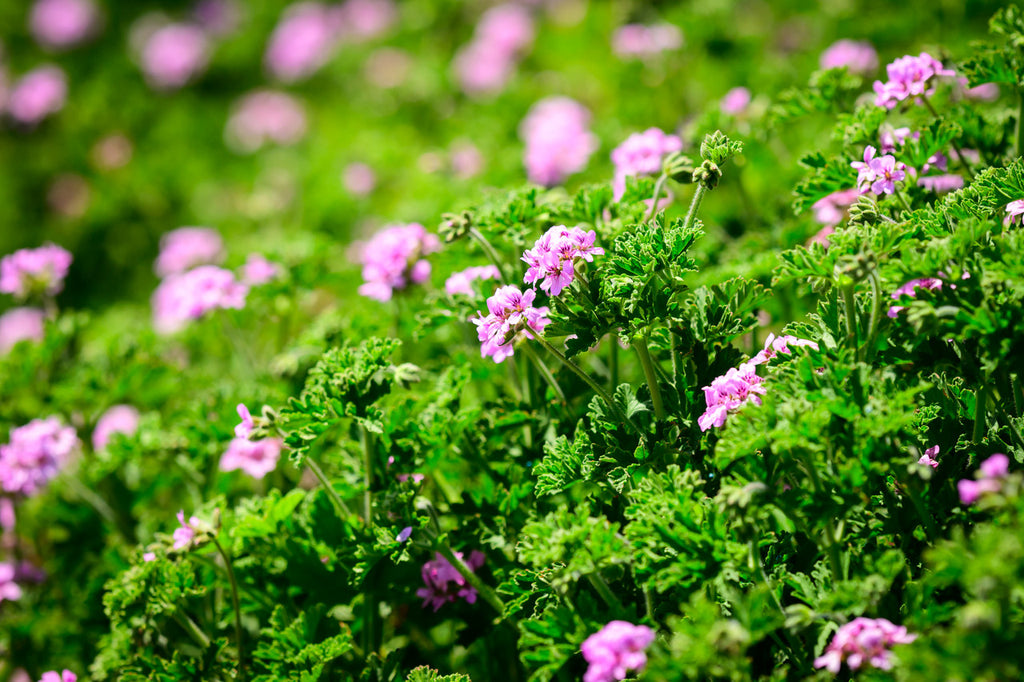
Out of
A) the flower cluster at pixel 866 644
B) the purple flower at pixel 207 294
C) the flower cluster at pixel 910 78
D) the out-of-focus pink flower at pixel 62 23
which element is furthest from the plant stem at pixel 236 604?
the out-of-focus pink flower at pixel 62 23

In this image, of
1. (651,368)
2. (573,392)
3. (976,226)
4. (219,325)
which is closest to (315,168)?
(219,325)

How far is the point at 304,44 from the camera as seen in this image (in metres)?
9.52

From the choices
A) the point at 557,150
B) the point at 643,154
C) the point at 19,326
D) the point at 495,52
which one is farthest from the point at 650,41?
the point at 19,326

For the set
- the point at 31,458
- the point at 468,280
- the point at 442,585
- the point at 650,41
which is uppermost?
the point at 650,41

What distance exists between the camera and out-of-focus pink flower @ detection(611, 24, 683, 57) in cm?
590

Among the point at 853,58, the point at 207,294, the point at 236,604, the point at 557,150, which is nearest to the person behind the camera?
the point at 236,604

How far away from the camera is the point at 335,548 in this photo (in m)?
3.33

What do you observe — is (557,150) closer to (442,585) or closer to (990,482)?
(442,585)

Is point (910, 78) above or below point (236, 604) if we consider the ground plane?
above

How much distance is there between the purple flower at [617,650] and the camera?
7.32 ft

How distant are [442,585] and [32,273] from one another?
3.08m

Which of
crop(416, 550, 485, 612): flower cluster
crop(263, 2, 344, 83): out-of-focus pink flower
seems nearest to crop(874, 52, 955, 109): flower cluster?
crop(416, 550, 485, 612): flower cluster

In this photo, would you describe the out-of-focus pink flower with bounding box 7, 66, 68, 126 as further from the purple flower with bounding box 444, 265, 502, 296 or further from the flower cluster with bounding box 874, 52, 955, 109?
the flower cluster with bounding box 874, 52, 955, 109

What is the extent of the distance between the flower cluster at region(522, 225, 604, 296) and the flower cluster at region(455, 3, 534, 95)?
16.8ft
